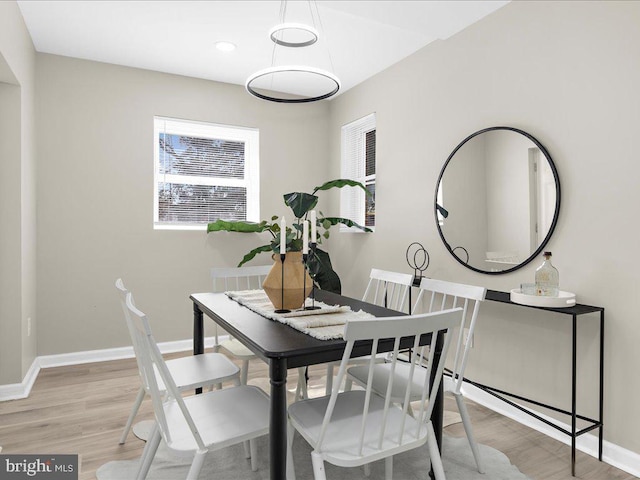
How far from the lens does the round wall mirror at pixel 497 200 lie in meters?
2.53

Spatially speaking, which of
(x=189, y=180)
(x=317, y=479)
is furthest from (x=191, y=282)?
(x=317, y=479)

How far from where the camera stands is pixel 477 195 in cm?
294

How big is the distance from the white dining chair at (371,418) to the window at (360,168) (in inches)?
104

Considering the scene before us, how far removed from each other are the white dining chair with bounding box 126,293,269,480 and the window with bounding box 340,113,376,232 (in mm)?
2639

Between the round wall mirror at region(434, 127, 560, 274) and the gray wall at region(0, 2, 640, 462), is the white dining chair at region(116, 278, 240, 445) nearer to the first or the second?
the gray wall at region(0, 2, 640, 462)

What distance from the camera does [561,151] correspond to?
7.98 feet

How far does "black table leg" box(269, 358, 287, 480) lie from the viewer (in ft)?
4.83

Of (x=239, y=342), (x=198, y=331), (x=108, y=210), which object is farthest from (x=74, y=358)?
(x=239, y=342)

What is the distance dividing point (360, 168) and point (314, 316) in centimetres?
263

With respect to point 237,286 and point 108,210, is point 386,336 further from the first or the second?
point 108,210

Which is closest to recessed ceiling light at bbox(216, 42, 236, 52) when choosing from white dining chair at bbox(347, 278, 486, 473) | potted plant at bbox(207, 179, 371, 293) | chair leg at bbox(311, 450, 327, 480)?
potted plant at bbox(207, 179, 371, 293)

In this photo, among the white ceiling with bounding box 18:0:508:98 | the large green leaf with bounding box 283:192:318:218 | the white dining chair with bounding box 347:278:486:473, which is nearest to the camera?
the white dining chair with bounding box 347:278:486:473

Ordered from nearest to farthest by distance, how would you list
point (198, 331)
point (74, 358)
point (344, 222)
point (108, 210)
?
point (198, 331) → point (74, 358) → point (108, 210) → point (344, 222)

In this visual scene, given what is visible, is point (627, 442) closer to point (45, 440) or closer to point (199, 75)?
point (45, 440)
